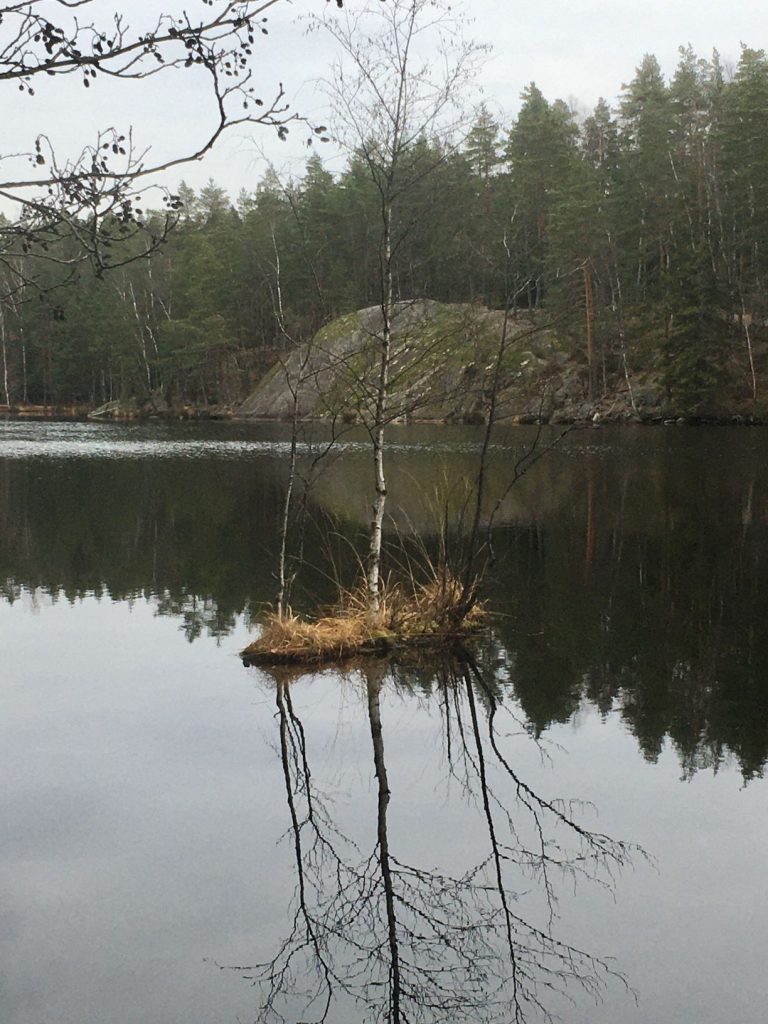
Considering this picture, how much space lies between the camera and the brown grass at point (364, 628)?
39.4ft

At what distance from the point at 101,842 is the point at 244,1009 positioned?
2322mm

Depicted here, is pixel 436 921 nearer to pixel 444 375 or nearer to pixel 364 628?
pixel 364 628

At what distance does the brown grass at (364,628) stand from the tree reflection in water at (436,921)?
365 cm

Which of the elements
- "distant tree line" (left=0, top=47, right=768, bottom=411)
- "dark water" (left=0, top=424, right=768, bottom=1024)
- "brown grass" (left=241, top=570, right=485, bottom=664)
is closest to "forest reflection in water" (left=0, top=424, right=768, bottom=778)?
"dark water" (left=0, top=424, right=768, bottom=1024)

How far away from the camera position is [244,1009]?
16.4ft

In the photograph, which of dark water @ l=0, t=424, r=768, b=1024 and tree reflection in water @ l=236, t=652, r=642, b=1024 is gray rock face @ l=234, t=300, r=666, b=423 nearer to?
dark water @ l=0, t=424, r=768, b=1024

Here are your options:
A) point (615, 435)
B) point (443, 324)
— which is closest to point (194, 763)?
point (443, 324)

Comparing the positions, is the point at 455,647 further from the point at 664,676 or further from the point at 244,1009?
the point at 244,1009

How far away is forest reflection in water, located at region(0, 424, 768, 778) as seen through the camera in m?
10.7

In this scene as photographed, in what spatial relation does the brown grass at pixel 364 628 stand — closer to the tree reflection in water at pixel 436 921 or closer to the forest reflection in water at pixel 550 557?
the forest reflection in water at pixel 550 557

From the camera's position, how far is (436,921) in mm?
5863

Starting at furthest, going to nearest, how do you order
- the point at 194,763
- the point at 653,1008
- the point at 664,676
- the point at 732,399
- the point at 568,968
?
the point at 732,399
the point at 664,676
the point at 194,763
the point at 568,968
the point at 653,1008

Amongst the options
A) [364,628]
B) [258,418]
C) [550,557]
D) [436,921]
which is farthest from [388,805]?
[258,418]

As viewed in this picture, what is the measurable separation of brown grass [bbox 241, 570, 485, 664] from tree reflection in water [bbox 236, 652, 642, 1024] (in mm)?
3647
